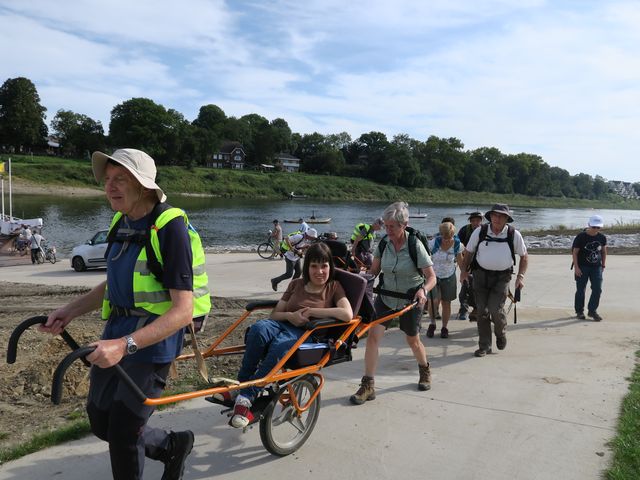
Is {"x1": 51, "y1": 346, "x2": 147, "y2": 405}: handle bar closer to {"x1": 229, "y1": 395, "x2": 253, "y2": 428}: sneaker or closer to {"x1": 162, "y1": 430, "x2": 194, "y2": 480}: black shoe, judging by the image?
{"x1": 162, "y1": 430, "x2": 194, "y2": 480}: black shoe

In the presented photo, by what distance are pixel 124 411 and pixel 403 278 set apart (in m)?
3.25

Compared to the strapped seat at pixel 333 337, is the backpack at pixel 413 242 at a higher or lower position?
higher

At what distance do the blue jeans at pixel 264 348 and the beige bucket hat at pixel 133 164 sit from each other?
1.51 m

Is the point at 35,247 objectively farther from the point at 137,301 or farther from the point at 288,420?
the point at 137,301

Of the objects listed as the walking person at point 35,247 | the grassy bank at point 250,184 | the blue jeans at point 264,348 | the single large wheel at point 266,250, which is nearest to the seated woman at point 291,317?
the blue jeans at point 264,348

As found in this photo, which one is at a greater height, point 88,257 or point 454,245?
point 454,245

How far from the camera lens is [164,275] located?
2.53m

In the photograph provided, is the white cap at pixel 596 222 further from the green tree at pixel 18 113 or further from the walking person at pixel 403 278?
the green tree at pixel 18 113

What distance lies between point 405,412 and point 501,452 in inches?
37.3

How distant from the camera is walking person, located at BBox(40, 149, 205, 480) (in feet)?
8.32

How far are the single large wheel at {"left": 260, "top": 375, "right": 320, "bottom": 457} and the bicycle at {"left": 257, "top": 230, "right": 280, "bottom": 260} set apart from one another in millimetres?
16086

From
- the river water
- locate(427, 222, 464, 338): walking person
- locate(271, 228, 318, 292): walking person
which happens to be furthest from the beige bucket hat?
the river water

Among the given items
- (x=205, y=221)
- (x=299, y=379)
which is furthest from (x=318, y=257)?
(x=205, y=221)

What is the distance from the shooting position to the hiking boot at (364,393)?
15.9ft
